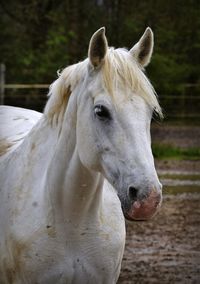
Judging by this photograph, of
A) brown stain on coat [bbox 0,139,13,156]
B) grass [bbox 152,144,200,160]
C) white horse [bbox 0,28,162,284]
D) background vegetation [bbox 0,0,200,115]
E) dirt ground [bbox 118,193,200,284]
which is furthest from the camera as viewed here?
background vegetation [bbox 0,0,200,115]

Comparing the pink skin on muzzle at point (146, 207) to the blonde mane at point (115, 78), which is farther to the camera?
the blonde mane at point (115, 78)

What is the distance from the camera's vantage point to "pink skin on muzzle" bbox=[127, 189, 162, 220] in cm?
326

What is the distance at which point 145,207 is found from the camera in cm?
328

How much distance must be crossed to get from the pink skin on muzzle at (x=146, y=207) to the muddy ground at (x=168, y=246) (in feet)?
8.81

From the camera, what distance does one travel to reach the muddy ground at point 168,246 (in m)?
6.13

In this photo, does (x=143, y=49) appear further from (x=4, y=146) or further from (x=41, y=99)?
(x=41, y=99)

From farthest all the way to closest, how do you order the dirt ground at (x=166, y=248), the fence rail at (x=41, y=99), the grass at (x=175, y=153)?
the fence rail at (x=41, y=99) < the grass at (x=175, y=153) < the dirt ground at (x=166, y=248)

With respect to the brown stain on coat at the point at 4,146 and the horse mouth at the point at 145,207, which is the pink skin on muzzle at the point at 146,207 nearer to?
the horse mouth at the point at 145,207

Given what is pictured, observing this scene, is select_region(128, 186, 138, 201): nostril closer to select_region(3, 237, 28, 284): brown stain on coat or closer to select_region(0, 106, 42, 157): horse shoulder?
select_region(3, 237, 28, 284): brown stain on coat

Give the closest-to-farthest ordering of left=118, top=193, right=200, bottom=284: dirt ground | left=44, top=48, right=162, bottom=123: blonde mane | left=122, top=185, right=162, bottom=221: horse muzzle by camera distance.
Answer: left=122, top=185, right=162, bottom=221: horse muzzle
left=44, top=48, right=162, bottom=123: blonde mane
left=118, top=193, right=200, bottom=284: dirt ground

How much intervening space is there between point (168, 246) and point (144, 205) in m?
4.03

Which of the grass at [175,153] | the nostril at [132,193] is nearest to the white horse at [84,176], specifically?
the nostril at [132,193]

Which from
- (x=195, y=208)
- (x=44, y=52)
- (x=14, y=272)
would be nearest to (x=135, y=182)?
(x=14, y=272)

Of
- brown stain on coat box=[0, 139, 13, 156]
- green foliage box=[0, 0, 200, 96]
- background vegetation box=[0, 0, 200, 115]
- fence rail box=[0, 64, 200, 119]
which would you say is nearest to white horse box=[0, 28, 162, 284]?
brown stain on coat box=[0, 139, 13, 156]
